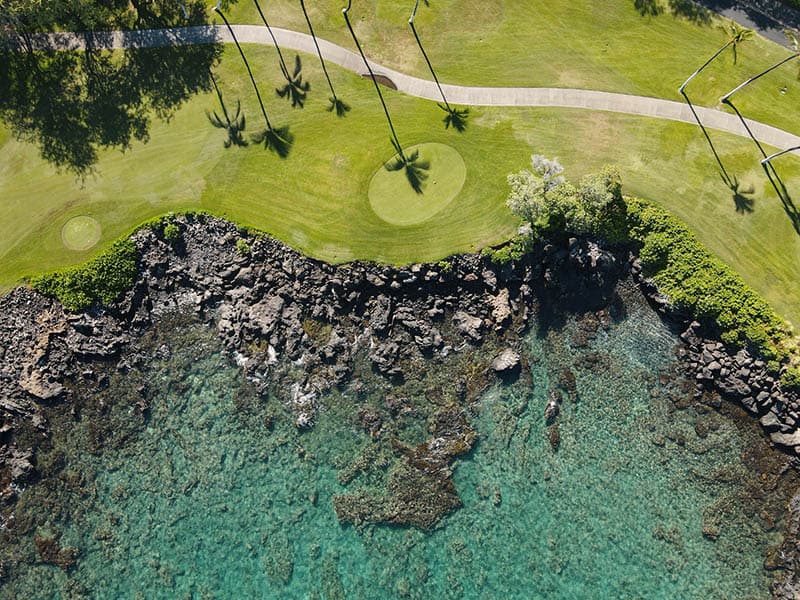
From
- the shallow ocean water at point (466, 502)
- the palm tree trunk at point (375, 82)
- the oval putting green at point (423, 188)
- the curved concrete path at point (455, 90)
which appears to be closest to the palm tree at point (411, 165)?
the palm tree trunk at point (375, 82)

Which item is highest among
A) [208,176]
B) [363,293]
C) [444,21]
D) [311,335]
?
[444,21]

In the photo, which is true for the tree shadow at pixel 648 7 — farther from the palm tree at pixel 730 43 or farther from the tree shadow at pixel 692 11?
the palm tree at pixel 730 43

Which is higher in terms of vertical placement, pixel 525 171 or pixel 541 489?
pixel 525 171

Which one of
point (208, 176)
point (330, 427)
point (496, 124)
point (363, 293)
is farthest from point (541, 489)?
point (208, 176)

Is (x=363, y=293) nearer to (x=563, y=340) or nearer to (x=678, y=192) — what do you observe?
(x=563, y=340)

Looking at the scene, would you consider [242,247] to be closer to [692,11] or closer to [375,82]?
[375,82]

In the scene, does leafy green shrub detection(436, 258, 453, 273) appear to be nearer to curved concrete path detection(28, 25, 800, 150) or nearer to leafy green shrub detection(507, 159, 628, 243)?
leafy green shrub detection(507, 159, 628, 243)
